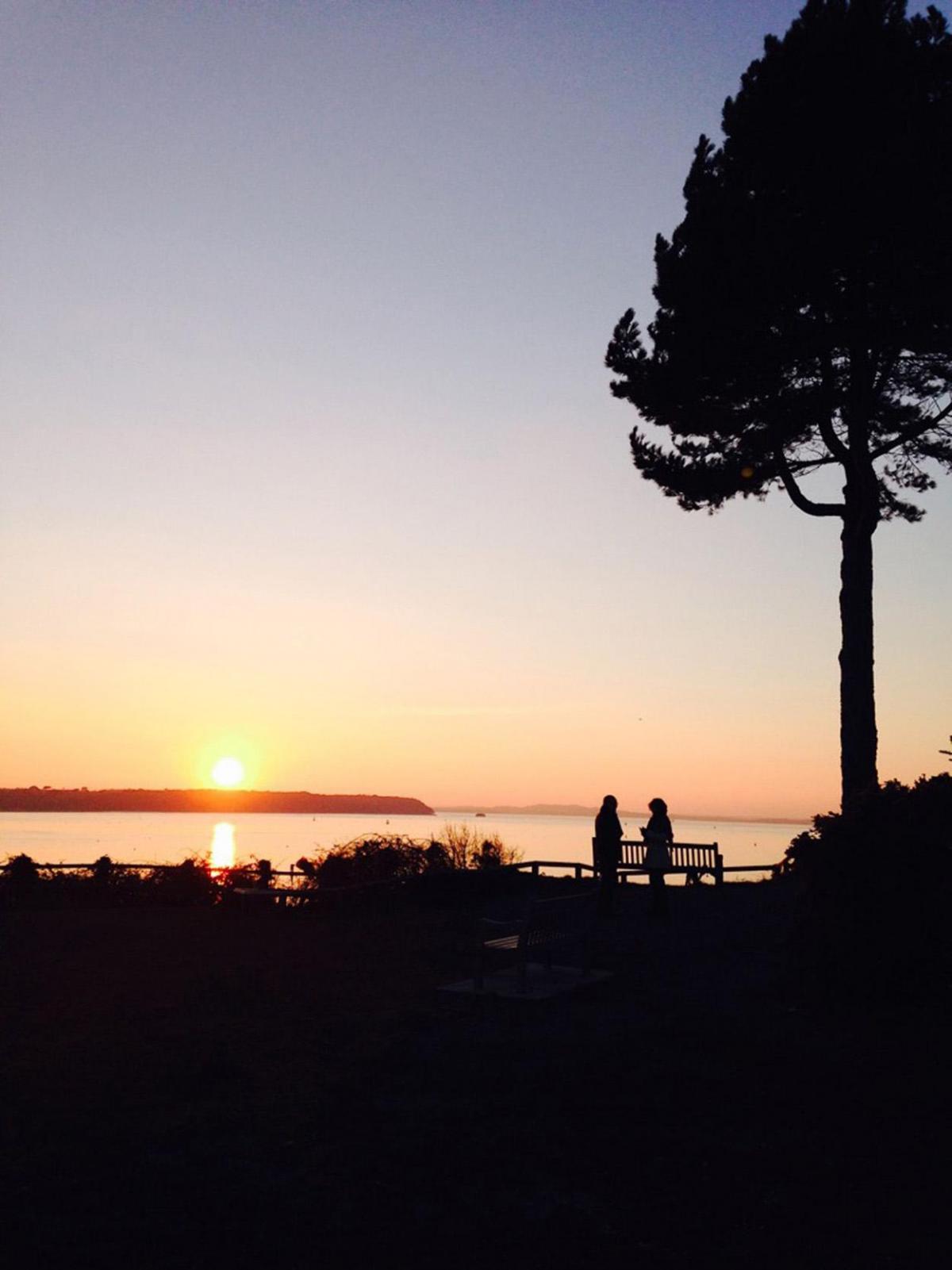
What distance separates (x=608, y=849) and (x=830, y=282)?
11.1 meters

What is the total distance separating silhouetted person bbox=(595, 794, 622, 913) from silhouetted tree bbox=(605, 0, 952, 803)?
4.26 metres

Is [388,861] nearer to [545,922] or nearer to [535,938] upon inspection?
[545,922]

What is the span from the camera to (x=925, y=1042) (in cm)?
934

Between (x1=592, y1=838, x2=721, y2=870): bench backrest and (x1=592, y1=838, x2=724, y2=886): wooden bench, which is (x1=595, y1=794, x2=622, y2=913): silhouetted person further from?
(x1=592, y1=838, x2=721, y2=870): bench backrest

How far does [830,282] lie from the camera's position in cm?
2109

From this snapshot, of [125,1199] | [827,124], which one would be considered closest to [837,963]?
[125,1199]

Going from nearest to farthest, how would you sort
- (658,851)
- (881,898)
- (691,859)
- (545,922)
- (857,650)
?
(881,898) < (545,922) < (658,851) < (857,650) < (691,859)

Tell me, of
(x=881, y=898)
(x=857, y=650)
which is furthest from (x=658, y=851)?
(x=881, y=898)

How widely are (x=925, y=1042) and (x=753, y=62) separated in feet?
63.2

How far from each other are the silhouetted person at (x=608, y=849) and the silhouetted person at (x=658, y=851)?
0.54m

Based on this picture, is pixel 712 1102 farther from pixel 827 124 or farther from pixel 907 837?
pixel 827 124

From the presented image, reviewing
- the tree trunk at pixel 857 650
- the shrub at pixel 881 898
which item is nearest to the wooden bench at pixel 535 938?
the shrub at pixel 881 898

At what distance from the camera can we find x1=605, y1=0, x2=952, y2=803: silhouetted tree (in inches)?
796

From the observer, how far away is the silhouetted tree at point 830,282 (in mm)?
20219
